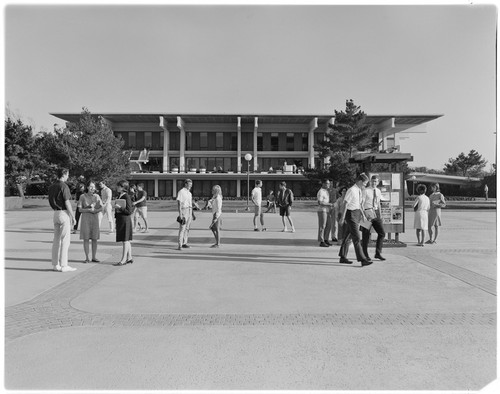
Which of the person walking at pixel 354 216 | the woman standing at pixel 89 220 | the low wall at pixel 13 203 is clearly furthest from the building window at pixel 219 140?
the person walking at pixel 354 216

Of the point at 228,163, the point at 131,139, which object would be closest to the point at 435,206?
the point at 228,163

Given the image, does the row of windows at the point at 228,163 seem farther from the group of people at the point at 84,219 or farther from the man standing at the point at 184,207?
the group of people at the point at 84,219

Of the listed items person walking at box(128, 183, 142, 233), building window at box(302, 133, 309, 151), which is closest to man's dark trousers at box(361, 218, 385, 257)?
person walking at box(128, 183, 142, 233)

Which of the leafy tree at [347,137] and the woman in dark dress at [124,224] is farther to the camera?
the leafy tree at [347,137]

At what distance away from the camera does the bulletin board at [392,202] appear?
11.7 metres

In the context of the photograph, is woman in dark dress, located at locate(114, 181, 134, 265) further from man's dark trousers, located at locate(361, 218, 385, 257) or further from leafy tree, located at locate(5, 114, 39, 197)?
leafy tree, located at locate(5, 114, 39, 197)

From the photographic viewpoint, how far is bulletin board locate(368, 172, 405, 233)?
38.5 ft

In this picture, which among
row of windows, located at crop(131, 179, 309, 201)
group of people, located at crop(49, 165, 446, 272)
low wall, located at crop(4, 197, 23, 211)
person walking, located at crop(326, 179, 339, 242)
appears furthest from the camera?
row of windows, located at crop(131, 179, 309, 201)

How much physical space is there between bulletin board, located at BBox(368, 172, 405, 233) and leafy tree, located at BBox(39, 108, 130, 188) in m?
27.6

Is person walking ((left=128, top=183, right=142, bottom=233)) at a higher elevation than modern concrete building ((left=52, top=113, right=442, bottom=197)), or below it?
below

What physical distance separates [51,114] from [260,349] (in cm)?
5334

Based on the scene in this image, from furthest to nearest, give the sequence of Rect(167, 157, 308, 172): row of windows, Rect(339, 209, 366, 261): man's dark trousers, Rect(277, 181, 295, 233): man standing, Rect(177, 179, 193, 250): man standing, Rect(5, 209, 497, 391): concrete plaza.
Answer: Rect(167, 157, 308, 172): row of windows → Rect(277, 181, 295, 233): man standing → Rect(177, 179, 193, 250): man standing → Rect(339, 209, 366, 261): man's dark trousers → Rect(5, 209, 497, 391): concrete plaza

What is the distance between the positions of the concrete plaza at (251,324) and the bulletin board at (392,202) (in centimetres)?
214

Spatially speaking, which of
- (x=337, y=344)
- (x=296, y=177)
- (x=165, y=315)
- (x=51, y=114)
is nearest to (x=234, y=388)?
(x=337, y=344)
